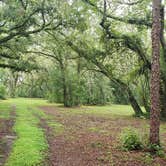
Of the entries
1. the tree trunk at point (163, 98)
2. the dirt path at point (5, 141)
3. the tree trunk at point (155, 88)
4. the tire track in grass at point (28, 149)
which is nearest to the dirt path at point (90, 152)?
the tire track in grass at point (28, 149)

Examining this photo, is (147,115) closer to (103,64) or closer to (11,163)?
(103,64)

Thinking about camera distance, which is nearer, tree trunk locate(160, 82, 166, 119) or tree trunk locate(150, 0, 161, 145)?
tree trunk locate(150, 0, 161, 145)

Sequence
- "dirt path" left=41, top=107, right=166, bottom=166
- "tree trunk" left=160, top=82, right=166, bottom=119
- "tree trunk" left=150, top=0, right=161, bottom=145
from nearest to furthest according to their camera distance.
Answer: "dirt path" left=41, top=107, right=166, bottom=166 < "tree trunk" left=150, top=0, right=161, bottom=145 < "tree trunk" left=160, top=82, right=166, bottom=119

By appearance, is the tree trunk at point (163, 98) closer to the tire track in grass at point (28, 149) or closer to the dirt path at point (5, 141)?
the tire track in grass at point (28, 149)

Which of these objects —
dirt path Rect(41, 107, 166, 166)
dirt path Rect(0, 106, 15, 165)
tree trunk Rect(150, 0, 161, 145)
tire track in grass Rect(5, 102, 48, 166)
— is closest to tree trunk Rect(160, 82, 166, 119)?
dirt path Rect(41, 107, 166, 166)

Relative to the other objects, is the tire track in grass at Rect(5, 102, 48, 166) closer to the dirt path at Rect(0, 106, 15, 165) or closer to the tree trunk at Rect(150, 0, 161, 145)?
the dirt path at Rect(0, 106, 15, 165)

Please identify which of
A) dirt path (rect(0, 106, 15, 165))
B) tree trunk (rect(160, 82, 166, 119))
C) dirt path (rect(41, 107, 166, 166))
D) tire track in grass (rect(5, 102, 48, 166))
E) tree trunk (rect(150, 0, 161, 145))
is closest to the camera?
tire track in grass (rect(5, 102, 48, 166))

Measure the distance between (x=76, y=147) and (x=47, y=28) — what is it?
34.1 feet

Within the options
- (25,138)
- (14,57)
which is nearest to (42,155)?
(25,138)

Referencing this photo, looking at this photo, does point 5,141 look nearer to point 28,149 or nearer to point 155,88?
point 28,149

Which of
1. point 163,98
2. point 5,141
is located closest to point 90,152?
point 5,141

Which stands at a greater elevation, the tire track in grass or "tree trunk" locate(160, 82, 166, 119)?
"tree trunk" locate(160, 82, 166, 119)

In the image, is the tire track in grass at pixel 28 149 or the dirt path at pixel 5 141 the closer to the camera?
the tire track in grass at pixel 28 149

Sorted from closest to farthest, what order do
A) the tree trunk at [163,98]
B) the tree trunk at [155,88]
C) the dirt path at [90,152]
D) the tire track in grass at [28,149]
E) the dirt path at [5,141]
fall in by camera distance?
the tire track in grass at [28,149] < the dirt path at [90,152] < the dirt path at [5,141] < the tree trunk at [155,88] < the tree trunk at [163,98]
